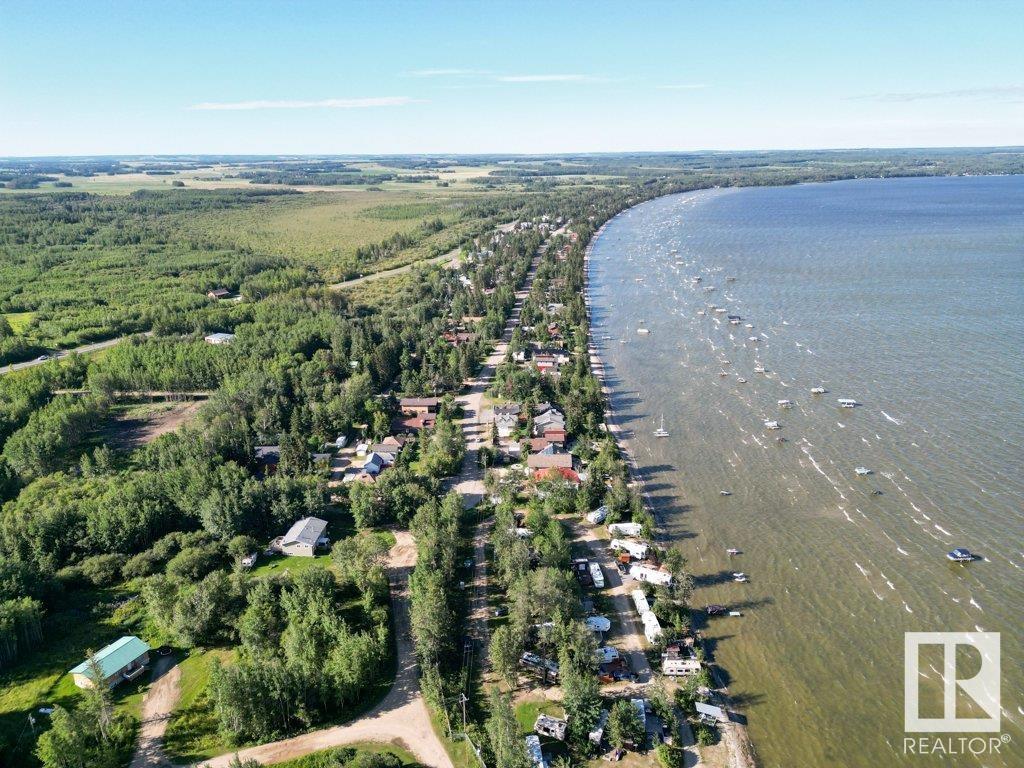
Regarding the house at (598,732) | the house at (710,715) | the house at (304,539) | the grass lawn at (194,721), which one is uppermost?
the house at (304,539)

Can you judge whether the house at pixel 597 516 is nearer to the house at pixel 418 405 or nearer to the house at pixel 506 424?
the house at pixel 506 424

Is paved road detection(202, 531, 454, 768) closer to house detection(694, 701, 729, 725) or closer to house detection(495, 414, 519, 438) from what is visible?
house detection(694, 701, 729, 725)

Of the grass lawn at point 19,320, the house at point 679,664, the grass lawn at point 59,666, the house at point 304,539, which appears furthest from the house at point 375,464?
the grass lawn at point 19,320

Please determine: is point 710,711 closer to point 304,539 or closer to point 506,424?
point 304,539

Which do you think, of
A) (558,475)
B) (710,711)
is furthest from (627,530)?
(710,711)

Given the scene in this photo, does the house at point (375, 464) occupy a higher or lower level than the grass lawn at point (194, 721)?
higher
